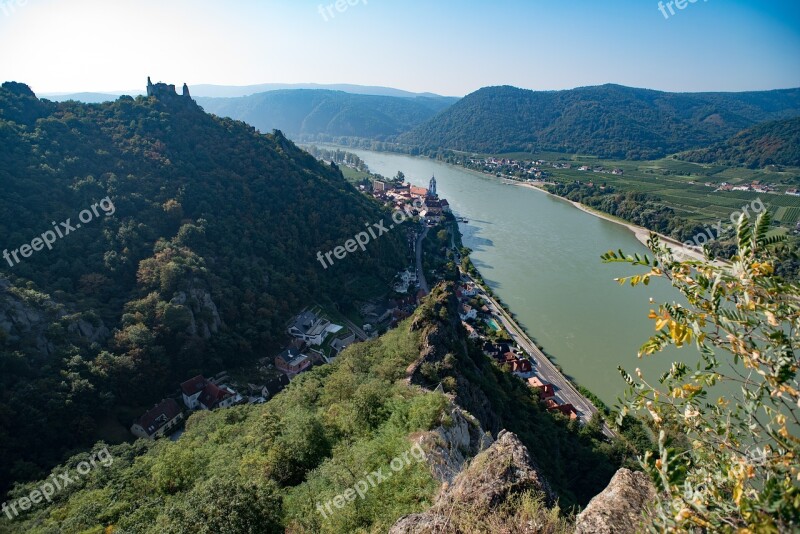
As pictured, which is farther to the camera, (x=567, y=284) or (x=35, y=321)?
(x=567, y=284)

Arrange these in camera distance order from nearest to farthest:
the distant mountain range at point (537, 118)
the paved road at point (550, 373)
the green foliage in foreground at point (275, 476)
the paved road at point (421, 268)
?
the green foliage in foreground at point (275, 476), the paved road at point (550, 373), the paved road at point (421, 268), the distant mountain range at point (537, 118)

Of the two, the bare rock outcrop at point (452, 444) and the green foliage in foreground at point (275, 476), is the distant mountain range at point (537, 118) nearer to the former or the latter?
the green foliage in foreground at point (275, 476)

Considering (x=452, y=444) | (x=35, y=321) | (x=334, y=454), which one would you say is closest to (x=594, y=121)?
(x=35, y=321)

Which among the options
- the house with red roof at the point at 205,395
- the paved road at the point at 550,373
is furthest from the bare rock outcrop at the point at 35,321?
the paved road at the point at 550,373

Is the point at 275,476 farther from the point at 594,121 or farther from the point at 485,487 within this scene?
the point at 594,121

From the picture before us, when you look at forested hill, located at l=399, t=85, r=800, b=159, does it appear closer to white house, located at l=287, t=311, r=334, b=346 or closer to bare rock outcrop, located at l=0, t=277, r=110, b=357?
white house, located at l=287, t=311, r=334, b=346

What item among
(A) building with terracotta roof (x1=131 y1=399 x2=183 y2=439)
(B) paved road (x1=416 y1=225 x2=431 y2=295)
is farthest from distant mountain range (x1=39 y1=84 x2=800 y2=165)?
(A) building with terracotta roof (x1=131 y1=399 x2=183 y2=439)
